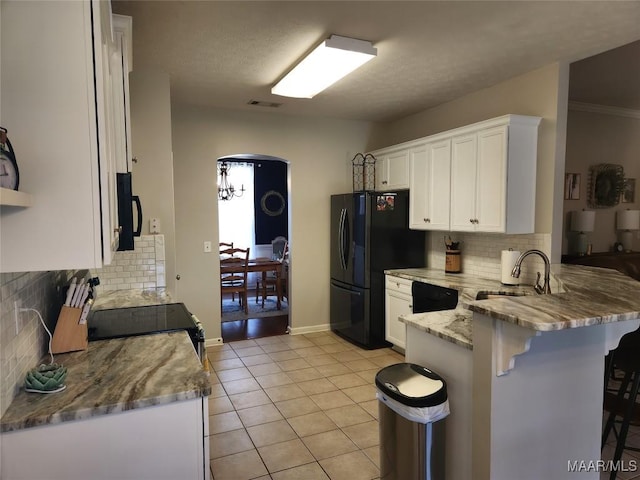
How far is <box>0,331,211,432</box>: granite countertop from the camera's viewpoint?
Answer: 1239 millimetres

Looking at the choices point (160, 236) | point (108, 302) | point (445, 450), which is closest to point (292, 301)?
point (160, 236)

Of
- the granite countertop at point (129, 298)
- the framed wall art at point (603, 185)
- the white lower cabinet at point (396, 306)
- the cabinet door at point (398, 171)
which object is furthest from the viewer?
the framed wall art at point (603, 185)

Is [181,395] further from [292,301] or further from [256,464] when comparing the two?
[292,301]

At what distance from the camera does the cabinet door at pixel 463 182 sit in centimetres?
357

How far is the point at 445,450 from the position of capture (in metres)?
1.95

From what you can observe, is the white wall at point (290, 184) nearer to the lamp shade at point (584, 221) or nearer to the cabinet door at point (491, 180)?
the cabinet door at point (491, 180)

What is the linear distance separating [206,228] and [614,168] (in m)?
4.92

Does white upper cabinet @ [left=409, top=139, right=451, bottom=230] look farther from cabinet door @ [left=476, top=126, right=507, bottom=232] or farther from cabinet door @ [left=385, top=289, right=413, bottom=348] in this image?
cabinet door @ [left=385, top=289, right=413, bottom=348]

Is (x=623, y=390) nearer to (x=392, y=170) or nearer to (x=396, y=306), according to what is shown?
(x=396, y=306)

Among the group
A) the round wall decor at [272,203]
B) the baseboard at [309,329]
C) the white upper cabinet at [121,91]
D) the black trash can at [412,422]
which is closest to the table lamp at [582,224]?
the baseboard at [309,329]

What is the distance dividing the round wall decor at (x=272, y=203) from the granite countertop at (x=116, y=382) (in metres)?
5.95

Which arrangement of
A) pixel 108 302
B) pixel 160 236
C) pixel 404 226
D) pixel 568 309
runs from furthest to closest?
pixel 404 226, pixel 160 236, pixel 108 302, pixel 568 309

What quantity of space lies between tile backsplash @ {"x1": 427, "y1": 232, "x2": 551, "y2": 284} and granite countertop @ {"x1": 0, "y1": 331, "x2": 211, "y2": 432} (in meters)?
2.80

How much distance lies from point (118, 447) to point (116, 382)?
0.23 m
